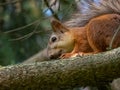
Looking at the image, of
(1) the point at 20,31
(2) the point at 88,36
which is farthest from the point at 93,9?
(1) the point at 20,31

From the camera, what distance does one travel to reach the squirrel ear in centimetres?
350

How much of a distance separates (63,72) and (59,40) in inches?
51.9

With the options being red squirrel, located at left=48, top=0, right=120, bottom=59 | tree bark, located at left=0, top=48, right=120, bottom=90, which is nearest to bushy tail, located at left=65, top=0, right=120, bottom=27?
red squirrel, located at left=48, top=0, right=120, bottom=59

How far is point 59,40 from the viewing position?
3590 millimetres

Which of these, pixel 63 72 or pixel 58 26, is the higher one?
pixel 63 72

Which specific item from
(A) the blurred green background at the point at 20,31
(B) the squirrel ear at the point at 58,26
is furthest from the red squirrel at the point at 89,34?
(A) the blurred green background at the point at 20,31

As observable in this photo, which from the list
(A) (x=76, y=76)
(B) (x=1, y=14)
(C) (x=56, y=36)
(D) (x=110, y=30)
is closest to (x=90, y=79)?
(A) (x=76, y=76)

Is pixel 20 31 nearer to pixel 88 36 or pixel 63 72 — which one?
pixel 88 36

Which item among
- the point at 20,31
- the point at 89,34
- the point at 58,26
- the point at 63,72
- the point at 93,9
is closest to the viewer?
the point at 63,72

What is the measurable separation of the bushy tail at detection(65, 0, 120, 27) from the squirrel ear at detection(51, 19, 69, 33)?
14 cm

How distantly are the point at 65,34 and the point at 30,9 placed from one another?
45.6 inches

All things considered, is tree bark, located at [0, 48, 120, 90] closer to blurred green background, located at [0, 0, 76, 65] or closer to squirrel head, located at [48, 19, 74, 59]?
squirrel head, located at [48, 19, 74, 59]

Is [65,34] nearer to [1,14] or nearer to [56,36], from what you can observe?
[56,36]

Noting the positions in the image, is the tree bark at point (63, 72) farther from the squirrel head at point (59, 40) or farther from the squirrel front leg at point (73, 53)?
the squirrel head at point (59, 40)
